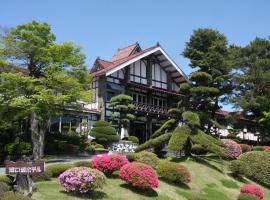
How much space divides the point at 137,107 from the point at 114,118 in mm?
3462

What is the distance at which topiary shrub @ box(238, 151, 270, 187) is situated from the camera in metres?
32.4

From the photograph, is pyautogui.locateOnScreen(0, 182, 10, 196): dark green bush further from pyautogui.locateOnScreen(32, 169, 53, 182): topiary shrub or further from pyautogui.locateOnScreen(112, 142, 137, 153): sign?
pyautogui.locateOnScreen(112, 142, 137, 153): sign

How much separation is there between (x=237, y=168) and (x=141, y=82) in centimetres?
1905

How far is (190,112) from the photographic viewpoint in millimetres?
34031

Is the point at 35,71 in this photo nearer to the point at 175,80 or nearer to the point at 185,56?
the point at 185,56

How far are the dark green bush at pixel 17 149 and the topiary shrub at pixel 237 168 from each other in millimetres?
14179

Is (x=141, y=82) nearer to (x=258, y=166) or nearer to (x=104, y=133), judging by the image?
(x=104, y=133)

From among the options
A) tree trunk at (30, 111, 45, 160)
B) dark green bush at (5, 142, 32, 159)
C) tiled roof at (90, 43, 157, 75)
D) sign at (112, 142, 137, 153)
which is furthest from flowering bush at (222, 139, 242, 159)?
dark green bush at (5, 142, 32, 159)

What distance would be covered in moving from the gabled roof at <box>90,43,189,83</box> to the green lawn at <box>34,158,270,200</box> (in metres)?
14.5

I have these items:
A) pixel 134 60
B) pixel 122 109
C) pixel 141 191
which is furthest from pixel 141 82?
pixel 141 191

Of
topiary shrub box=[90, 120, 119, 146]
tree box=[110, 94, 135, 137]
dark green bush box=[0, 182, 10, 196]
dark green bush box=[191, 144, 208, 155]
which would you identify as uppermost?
tree box=[110, 94, 135, 137]

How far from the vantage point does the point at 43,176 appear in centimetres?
2128

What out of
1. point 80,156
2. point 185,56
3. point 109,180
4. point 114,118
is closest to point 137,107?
point 114,118

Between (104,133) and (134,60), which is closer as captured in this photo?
(104,133)
